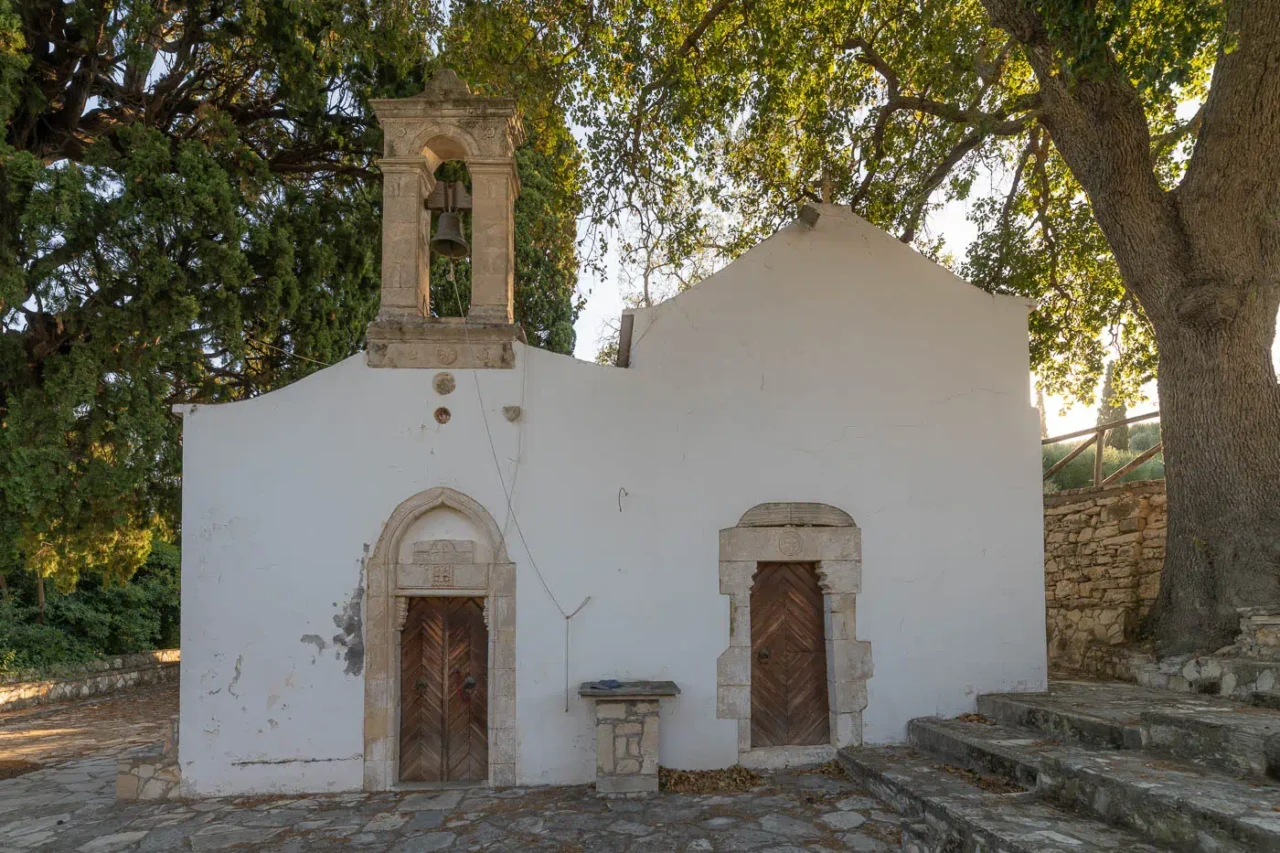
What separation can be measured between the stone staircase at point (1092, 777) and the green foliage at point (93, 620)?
10854 mm

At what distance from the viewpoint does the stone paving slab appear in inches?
195

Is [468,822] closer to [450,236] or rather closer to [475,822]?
[475,822]

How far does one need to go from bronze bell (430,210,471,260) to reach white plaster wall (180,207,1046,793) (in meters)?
1.25

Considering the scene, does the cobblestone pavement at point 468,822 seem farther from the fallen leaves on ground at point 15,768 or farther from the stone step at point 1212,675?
the stone step at point 1212,675

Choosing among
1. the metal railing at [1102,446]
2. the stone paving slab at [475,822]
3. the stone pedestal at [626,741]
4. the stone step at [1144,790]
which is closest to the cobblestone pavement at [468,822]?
the stone paving slab at [475,822]

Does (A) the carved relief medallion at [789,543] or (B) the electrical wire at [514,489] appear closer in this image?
(B) the electrical wire at [514,489]

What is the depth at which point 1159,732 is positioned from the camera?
4734 mm

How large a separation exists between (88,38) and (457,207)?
513 centimetres

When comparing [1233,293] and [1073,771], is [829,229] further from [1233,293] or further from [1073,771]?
[1073,771]

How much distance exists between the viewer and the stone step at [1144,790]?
346 centimetres

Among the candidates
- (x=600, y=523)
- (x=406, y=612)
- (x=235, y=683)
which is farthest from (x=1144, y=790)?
(x=235, y=683)

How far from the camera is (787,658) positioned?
6578mm

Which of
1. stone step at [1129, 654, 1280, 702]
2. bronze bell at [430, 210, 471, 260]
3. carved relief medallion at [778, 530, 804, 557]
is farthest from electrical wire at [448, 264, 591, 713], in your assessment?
stone step at [1129, 654, 1280, 702]

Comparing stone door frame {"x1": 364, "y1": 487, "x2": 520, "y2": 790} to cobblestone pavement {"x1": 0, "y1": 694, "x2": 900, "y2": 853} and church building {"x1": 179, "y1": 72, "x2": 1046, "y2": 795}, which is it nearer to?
church building {"x1": 179, "y1": 72, "x2": 1046, "y2": 795}
